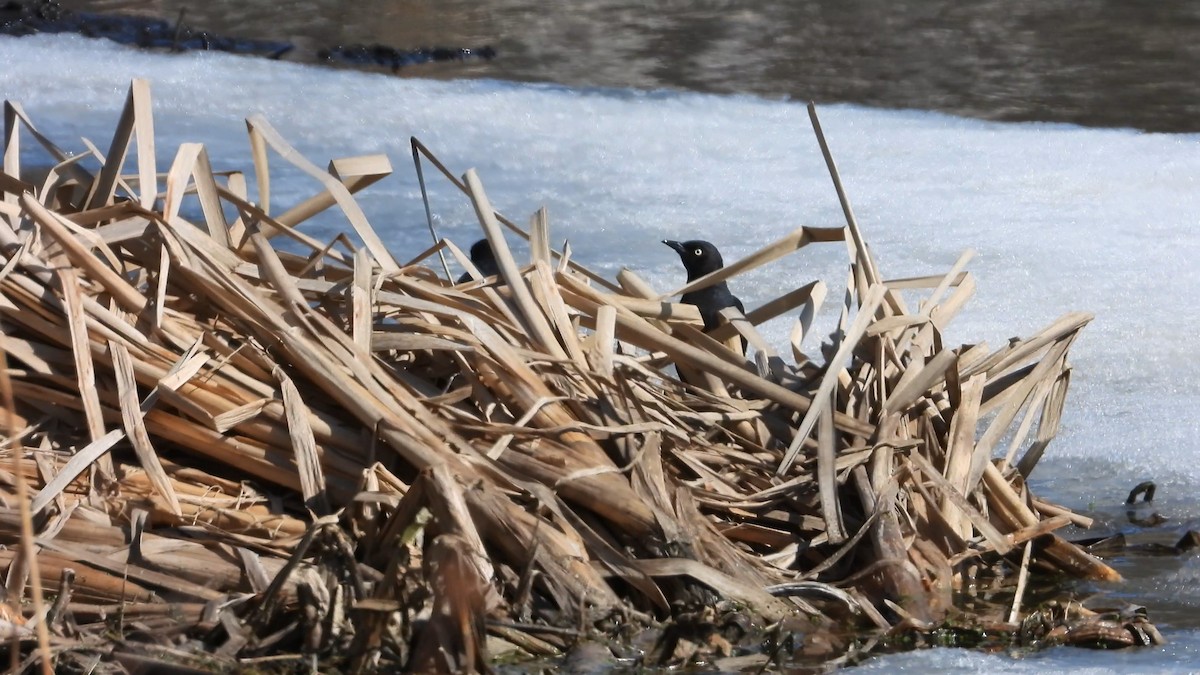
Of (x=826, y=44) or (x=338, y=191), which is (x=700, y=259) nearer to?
(x=338, y=191)

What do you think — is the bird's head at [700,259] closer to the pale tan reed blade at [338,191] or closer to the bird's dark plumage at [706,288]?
the bird's dark plumage at [706,288]

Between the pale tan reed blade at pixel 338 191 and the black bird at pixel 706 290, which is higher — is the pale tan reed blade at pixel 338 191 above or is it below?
above

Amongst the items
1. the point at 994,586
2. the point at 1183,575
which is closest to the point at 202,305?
the point at 994,586

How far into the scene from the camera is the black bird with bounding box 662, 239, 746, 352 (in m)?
3.98

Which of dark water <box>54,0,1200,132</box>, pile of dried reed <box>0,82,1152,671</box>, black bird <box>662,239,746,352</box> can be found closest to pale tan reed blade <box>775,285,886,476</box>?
pile of dried reed <box>0,82,1152,671</box>

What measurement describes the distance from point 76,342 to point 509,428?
81 cm

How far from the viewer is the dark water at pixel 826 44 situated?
9.62m

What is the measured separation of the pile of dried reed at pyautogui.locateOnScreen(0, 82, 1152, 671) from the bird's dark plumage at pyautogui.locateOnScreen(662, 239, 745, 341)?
57cm

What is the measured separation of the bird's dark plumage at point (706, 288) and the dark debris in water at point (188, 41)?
6.07m

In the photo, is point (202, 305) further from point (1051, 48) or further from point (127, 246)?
point (1051, 48)

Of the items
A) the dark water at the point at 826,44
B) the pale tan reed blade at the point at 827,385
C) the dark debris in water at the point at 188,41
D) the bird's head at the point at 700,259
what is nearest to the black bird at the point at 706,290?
the bird's head at the point at 700,259

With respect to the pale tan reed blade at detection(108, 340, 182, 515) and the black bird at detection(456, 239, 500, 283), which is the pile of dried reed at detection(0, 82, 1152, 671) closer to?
the pale tan reed blade at detection(108, 340, 182, 515)

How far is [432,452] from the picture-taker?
261 centimetres

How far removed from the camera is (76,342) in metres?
2.70
